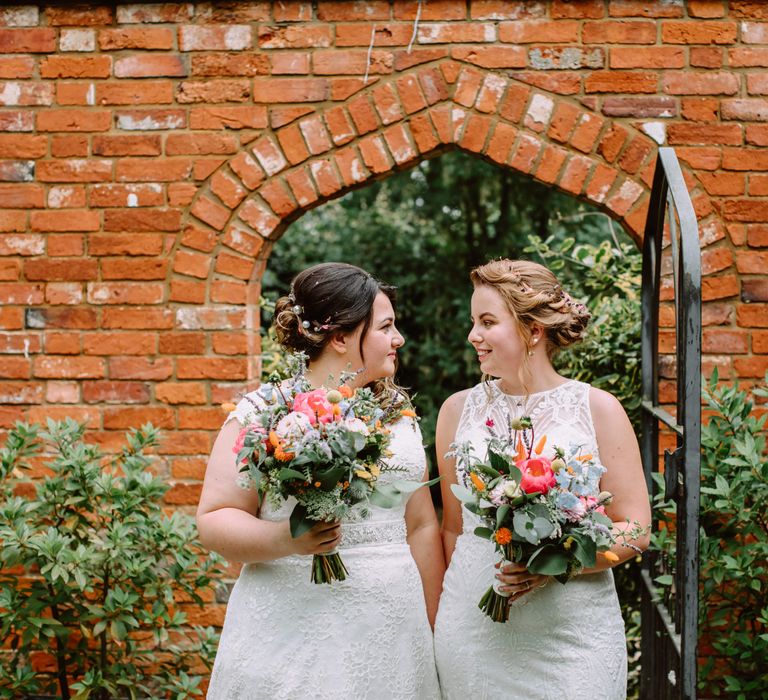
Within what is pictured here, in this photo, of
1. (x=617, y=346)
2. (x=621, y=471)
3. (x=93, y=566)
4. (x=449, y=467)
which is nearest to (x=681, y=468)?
(x=621, y=471)

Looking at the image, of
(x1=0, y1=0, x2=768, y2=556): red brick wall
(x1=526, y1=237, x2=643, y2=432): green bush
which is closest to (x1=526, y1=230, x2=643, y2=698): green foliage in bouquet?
(x1=526, y1=237, x2=643, y2=432): green bush

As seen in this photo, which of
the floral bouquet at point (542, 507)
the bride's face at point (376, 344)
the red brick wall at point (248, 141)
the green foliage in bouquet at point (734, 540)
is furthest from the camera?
the red brick wall at point (248, 141)

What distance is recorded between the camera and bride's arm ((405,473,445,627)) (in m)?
2.72

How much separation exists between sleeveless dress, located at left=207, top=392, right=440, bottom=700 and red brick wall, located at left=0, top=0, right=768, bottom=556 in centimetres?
141

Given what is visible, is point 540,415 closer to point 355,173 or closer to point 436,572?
point 436,572

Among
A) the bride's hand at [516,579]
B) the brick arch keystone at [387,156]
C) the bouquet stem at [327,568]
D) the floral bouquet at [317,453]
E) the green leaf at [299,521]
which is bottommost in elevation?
the bride's hand at [516,579]

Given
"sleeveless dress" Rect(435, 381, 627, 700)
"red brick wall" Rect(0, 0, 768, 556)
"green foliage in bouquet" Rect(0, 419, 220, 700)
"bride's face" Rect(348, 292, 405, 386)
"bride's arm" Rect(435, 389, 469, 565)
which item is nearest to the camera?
"sleeveless dress" Rect(435, 381, 627, 700)

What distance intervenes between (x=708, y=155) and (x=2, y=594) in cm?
324

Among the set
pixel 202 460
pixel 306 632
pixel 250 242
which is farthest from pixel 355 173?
pixel 306 632

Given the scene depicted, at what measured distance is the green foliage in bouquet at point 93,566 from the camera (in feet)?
10.8

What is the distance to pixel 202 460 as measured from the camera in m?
3.75

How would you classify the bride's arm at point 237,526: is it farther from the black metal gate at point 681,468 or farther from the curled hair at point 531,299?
the black metal gate at point 681,468

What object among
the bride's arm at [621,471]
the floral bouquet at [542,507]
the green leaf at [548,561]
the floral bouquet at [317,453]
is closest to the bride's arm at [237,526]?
the floral bouquet at [317,453]

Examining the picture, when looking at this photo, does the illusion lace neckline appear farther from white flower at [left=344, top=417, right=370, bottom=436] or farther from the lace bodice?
white flower at [left=344, top=417, right=370, bottom=436]
